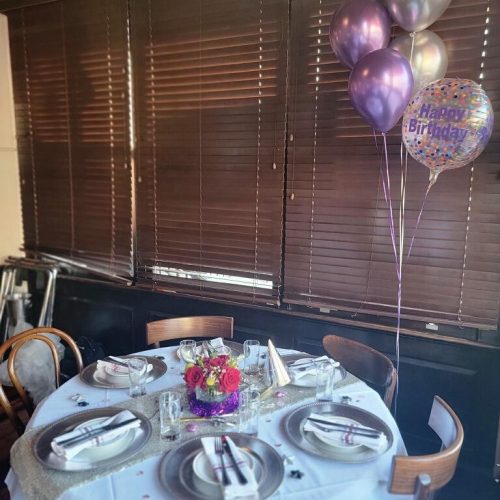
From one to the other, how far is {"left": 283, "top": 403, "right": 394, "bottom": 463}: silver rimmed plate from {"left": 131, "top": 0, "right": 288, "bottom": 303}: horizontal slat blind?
1.00 m

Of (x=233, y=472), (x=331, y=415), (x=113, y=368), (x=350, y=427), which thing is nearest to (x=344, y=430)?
(x=350, y=427)

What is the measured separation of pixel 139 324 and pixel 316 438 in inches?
68.0

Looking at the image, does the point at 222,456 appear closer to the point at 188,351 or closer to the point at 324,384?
the point at 324,384

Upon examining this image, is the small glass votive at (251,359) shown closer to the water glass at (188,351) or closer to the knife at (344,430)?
the water glass at (188,351)

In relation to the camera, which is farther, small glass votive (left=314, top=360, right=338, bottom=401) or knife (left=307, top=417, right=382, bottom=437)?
small glass votive (left=314, top=360, right=338, bottom=401)

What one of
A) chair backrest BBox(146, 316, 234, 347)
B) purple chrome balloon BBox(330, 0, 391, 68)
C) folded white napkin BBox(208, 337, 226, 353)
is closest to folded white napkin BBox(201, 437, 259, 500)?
folded white napkin BBox(208, 337, 226, 353)

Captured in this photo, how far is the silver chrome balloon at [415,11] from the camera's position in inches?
62.5

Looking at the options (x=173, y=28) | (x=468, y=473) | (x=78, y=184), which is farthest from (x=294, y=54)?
(x=468, y=473)

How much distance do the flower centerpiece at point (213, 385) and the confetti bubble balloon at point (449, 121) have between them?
1.06m

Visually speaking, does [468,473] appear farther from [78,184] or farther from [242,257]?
[78,184]

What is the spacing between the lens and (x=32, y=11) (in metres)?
2.77

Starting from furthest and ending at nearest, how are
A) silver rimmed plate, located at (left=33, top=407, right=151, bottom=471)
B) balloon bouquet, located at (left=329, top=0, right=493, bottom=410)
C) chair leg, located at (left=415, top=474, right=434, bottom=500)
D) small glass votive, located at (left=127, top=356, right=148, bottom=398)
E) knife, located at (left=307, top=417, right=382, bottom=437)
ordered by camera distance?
balloon bouquet, located at (left=329, top=0, right=493, bottom=410)
small glass votive, located at (left=127, top=356, right=148, bottom=398)
knife, located at (left=307, top=417, right=382, bottom=437)
silver rimmed plate, located at (left=33, top=407, right=151, bottom=471)
chair leg, located at (left=415, top=474, right=434, bottom=500)

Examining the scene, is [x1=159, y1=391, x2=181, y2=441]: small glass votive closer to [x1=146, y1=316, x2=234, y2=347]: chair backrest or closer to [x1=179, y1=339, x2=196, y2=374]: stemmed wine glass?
[x1=179, y1=339, x2=196, y2=374]: stemmed wine glass

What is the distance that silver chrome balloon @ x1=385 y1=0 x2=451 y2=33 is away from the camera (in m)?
1.59
